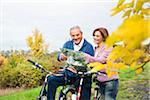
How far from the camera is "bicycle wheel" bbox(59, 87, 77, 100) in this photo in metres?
1.50

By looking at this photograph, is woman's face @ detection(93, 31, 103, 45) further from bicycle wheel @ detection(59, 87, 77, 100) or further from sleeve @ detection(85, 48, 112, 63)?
bicycle wheel @ detection(59, 87, 77, 100)

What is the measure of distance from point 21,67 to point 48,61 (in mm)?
238

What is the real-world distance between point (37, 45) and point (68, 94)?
290mm

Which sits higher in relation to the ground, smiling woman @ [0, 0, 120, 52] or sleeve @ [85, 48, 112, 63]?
smiling woman @ [0, 0, 120, 52]

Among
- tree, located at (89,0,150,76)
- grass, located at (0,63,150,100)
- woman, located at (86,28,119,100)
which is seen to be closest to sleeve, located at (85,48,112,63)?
woman, located at (86,28,119,100)

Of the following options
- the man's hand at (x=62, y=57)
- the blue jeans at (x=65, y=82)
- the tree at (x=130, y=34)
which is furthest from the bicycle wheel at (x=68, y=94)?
the tree at (x=130, y=34)

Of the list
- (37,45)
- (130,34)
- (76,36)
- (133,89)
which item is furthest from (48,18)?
(130,34)

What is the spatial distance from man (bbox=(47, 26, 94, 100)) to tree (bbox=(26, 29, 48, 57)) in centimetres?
13

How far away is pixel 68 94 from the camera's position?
151 centimetres

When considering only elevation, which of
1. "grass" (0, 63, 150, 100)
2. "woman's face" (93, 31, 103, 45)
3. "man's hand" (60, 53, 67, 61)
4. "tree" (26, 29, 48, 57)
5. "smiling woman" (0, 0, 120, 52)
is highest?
"smiling woman" (0, 0, 120, 52)

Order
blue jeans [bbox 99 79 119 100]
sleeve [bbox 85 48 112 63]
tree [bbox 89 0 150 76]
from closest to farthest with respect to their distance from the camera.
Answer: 1. tree [bbox 89 0 150 76]
2. sleeve [bbox 85 48 112 63]
3. blue jeans [bbox 99 79 119 100]

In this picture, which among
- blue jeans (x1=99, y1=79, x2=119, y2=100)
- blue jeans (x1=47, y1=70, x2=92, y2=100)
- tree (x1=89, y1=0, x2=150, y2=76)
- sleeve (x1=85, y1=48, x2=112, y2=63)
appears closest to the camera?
tree (x1=89, y1=0, x2=150, y2=76)

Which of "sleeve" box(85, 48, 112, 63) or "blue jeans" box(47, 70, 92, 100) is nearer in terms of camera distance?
"sleeve" box(85, 48, 112, 63)

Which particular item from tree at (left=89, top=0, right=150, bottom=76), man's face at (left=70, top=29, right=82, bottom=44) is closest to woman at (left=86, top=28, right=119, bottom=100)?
man's face at (left=70, top=29, right=82, bottom=44)
